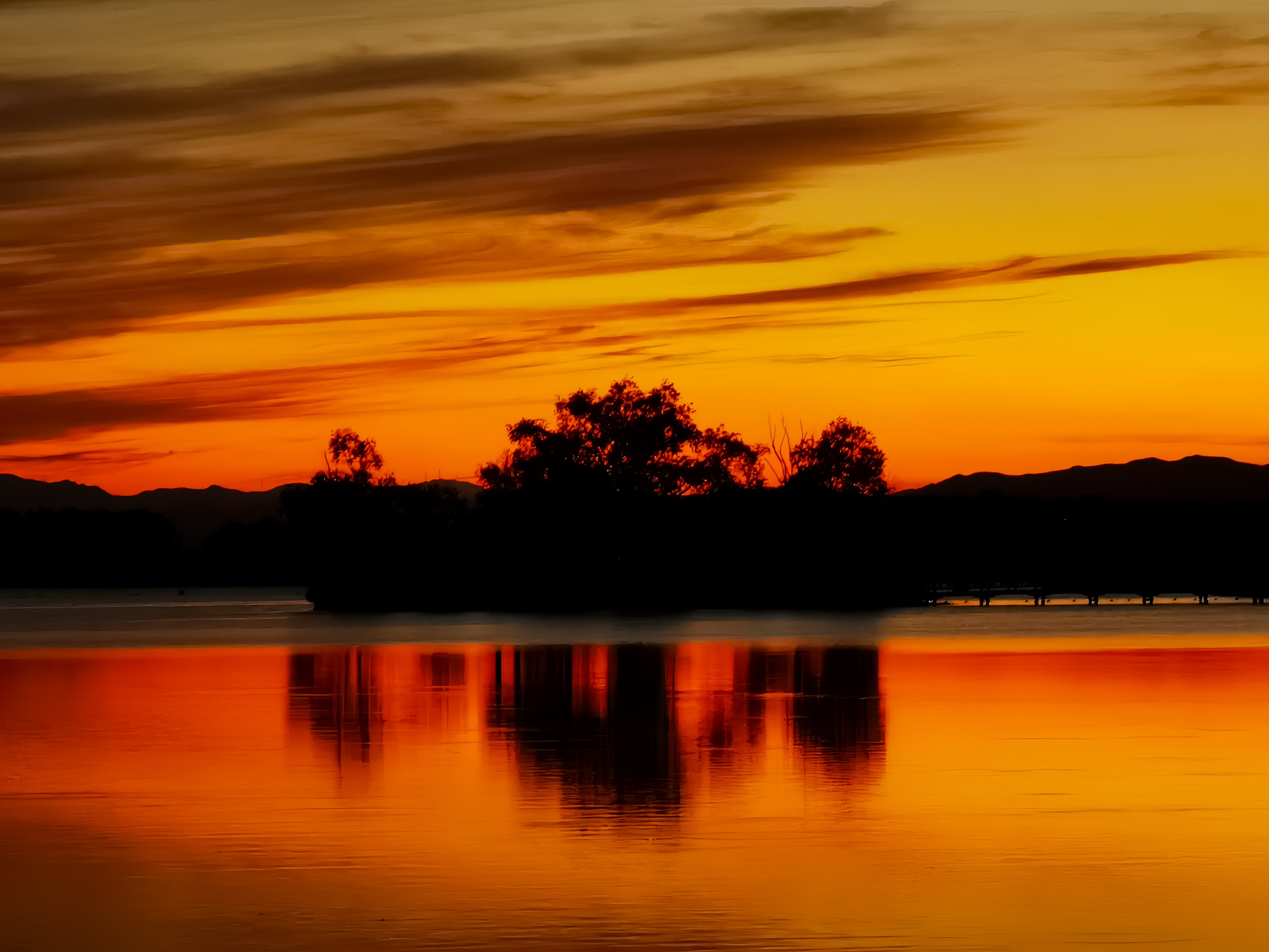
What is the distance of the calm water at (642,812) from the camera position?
1259 centimetres

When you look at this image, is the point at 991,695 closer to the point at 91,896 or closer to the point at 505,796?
the point at 505,796

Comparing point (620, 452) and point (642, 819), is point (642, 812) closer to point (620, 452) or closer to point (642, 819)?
point (642, 819)

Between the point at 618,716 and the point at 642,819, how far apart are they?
488 inches

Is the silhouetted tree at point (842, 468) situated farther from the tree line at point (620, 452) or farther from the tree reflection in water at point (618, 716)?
the tree reflection in water at point (618, 716)

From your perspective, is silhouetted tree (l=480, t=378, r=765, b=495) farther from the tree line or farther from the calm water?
the calm water

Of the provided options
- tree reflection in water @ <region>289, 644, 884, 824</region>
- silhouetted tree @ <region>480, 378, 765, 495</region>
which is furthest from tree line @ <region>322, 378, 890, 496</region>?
tree reflection in water @ <region>289, 644, 884, 824</region>

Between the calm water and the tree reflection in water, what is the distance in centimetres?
12

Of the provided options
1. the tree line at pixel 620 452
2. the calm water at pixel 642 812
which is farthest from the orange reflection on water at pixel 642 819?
the tree line at pixel 620 452

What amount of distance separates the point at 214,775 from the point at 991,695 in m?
16.8

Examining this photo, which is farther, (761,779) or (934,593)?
(934,593)

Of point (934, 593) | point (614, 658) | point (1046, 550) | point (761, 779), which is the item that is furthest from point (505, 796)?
point (1046, 550)

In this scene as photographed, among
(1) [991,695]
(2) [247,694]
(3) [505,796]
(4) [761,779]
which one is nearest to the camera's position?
(3) [505,796]

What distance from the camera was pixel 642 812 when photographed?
1781 cm

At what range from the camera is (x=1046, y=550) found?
7790 inches
